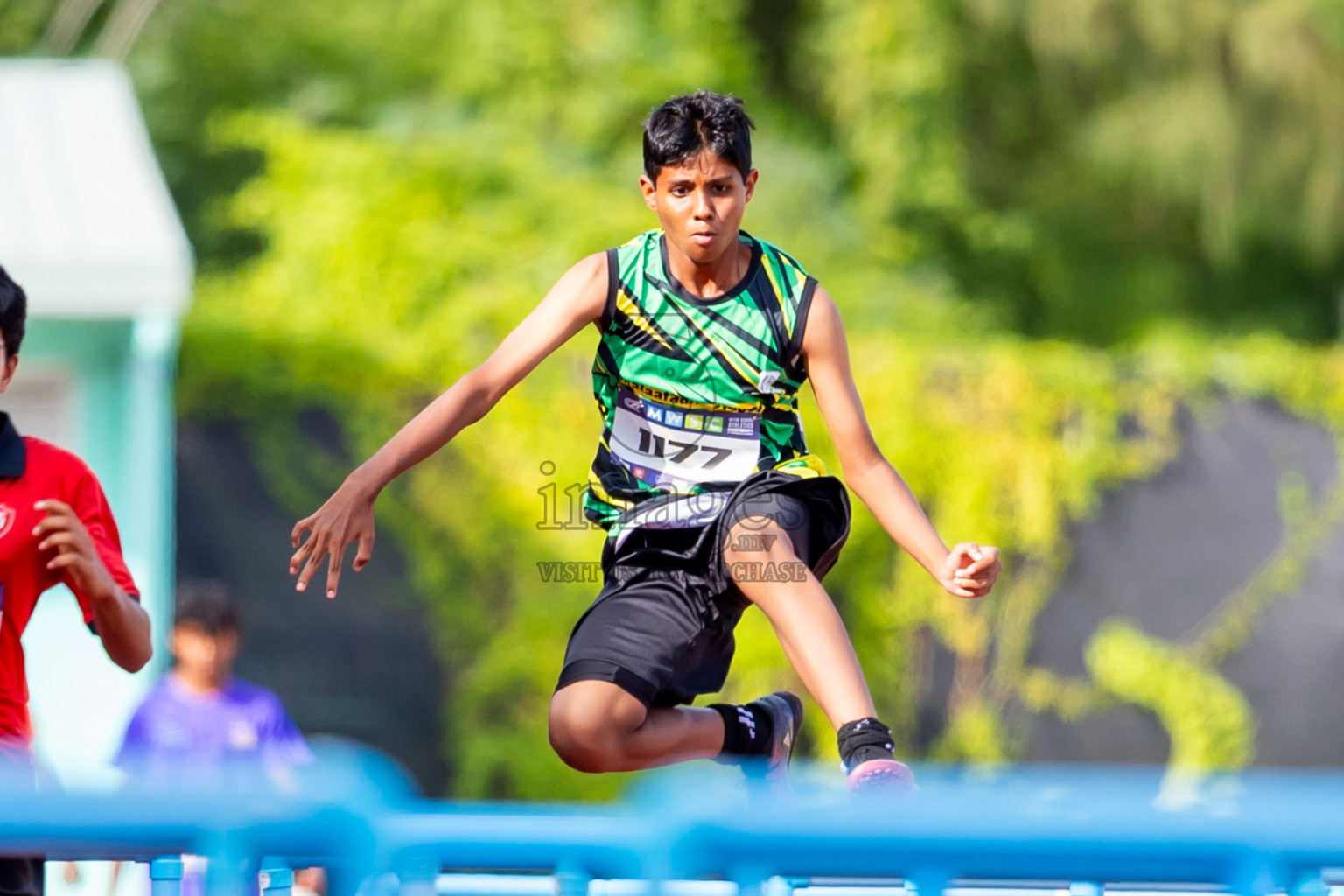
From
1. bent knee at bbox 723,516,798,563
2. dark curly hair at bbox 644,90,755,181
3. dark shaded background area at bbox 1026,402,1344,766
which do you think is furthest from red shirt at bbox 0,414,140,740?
dark shaded background area at bbox 1026,402,1344,766

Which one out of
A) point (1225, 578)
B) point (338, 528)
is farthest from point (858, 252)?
Answer: point (338, 528)

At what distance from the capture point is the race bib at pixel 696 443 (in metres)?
3.11

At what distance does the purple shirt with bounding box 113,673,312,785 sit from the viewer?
4.66 metres

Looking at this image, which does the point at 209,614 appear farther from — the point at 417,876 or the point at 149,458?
the point at 417,876

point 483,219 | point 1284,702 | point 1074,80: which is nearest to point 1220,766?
point 1284,702

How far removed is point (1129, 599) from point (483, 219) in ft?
18.4

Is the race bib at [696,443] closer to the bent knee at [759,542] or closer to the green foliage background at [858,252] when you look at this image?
the bent knee at [759,542]

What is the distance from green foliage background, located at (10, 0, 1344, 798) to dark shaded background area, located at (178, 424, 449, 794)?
0.14 m

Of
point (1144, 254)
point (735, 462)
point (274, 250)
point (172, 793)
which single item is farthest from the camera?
point (1144, 254)

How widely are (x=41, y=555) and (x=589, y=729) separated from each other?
3.50 feet

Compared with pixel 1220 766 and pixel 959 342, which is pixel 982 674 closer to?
pixel 1220 766

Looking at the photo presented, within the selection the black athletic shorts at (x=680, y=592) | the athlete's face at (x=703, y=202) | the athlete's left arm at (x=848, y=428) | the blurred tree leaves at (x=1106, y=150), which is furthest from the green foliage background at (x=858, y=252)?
the athlete's face at (x=703, y=202)

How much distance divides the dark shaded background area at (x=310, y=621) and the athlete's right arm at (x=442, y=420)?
14.6ft

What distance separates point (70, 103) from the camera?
732cm
